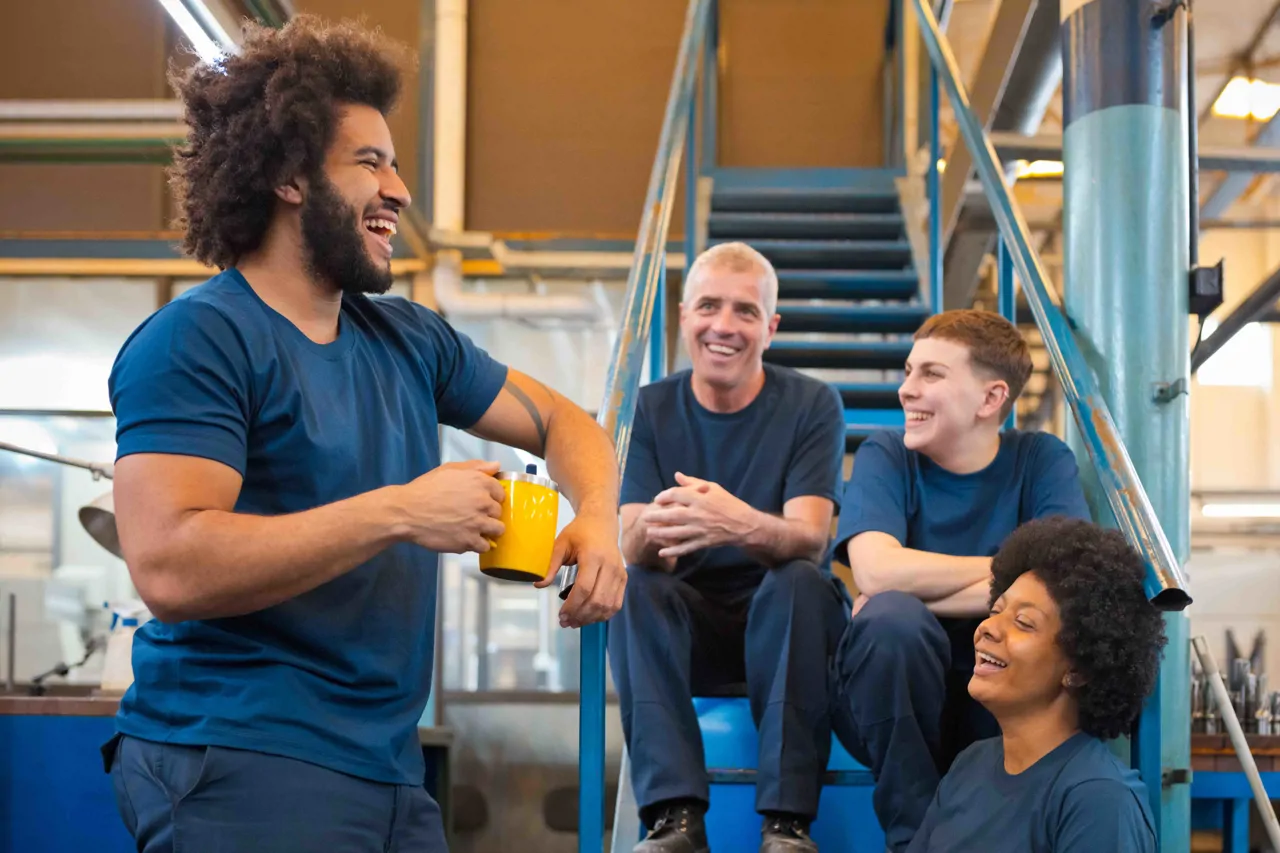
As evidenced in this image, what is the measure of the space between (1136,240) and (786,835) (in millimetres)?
1613

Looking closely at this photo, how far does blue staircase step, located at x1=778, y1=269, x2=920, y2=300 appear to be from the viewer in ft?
16.6

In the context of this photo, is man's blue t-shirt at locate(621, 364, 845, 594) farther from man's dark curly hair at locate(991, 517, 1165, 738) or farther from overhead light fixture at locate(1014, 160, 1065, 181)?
overhead light fixture at locate(1014, 160, 1065, 181)

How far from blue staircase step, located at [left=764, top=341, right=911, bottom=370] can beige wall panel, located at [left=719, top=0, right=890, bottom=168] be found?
2992 millimetres

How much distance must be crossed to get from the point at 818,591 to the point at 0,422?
5.52 metres

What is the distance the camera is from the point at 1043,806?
6.00 ft

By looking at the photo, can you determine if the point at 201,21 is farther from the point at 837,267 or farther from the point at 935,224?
the point at 837,267

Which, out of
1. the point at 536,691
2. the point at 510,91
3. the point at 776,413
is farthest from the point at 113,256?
the point at 776,413

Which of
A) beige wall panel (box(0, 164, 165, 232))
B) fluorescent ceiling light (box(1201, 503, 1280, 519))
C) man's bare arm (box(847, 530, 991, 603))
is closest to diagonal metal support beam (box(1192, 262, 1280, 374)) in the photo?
man's bare arm (box(847, 530, 991, 603))

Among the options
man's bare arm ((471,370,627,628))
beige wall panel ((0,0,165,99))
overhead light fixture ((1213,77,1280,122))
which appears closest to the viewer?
man's bare arm ((471,370,627,628))

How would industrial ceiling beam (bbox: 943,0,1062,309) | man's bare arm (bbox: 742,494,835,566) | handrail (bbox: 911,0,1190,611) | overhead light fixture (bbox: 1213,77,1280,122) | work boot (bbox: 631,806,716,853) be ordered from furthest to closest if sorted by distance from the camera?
overhead light fixture (bbox: 1213,77,1280,122) < industrial ceiling beam (bbox: 943,0,1062,309) < man's bare arm (bbox: 742,494,835,566) < work boot (bbox: 631,806,716,853) < handrail (bbox: 911,0,1190,611)

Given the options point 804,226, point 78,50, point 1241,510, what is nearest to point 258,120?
point 804,226

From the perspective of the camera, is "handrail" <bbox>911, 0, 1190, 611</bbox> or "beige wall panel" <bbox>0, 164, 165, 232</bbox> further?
"beige wall panel" <bbox>0, 164, 165, 232</bbox>

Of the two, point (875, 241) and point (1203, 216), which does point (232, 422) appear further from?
point (1203, 216)

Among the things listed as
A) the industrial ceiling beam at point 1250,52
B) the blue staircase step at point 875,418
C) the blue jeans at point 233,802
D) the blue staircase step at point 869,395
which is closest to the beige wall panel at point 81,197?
the blue staircase step at point 869,395
